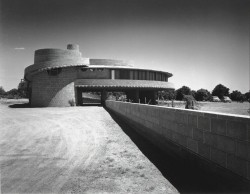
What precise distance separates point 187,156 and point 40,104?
36.3 meters

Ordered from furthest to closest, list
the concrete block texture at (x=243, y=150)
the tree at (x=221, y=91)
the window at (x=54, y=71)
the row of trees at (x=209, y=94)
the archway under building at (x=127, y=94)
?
the tree at (x=221, y=91) → the row of trees at (x=209, y=94) → the archway under building at (x=127, y=94) → the window at (x=54, y=71) → the concrete block texture at (x=243, y=150)

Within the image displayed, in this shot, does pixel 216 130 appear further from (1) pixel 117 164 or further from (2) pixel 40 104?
(2) pixel 40 104

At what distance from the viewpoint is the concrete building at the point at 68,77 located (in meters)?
38.6

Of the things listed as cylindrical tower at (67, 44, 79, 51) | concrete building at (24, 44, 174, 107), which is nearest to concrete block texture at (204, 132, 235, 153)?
concrete building at (24, 44, 174, 107)

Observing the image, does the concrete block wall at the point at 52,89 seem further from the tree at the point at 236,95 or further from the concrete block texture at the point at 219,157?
the tree at the point at 236,95

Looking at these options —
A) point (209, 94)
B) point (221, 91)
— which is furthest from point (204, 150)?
point (221, 91)

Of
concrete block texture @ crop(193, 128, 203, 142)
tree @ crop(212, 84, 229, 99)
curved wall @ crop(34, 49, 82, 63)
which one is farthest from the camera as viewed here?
tree @ crop(212, 84, 229, 99)

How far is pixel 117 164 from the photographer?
656 cm

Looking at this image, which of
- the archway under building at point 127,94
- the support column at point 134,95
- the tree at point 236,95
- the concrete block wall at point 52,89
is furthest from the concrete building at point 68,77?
the tree at point 236,95

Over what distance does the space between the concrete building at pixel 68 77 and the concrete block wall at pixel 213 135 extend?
3362 centimetres

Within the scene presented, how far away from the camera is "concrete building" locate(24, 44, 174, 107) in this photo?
127 ft

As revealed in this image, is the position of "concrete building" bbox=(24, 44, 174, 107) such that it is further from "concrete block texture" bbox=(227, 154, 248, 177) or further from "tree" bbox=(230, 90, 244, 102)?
"tree" bbox=(230, 90, 244, 102)

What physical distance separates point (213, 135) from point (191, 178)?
1.17 metres

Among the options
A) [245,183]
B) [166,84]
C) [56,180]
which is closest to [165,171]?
[245,183]
